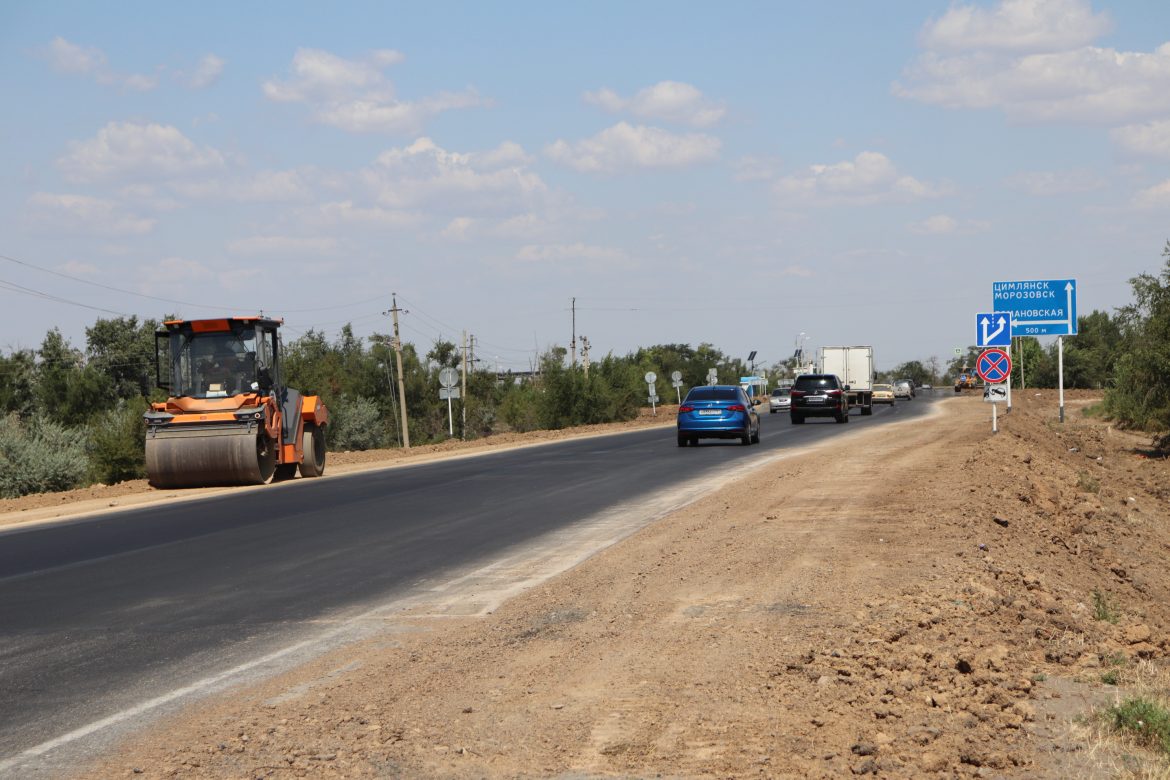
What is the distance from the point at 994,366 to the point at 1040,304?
16.5m

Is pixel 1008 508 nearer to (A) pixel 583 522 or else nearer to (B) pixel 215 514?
(A) pixel 583 522

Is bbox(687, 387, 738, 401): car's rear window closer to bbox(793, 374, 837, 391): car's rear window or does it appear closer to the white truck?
bbox(793, 374, 837, 391): car's rear window

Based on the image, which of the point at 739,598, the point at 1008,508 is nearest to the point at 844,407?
the point at 1008,508

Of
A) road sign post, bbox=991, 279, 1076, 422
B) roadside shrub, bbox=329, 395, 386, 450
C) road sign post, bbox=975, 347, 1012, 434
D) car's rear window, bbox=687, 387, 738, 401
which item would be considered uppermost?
road sign post, bbox=991, 279, 1076, 422

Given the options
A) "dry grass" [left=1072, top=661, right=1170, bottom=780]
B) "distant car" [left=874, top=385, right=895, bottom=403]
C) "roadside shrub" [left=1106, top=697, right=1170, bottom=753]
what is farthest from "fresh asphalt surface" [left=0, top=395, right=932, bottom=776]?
"distant car" [left=874, top=385, right=895, bottom=403]

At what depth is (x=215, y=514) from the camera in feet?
62.5

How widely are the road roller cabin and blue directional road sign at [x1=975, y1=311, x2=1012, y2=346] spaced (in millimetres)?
16730

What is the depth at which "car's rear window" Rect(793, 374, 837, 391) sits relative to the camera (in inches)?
1935

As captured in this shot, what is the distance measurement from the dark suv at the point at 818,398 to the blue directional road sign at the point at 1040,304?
26.4ft

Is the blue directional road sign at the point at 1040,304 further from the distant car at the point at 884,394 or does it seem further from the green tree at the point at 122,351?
the green tree at the point at 122,351

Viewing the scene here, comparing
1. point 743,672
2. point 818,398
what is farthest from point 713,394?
point 743,672

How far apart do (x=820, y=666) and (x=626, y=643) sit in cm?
149

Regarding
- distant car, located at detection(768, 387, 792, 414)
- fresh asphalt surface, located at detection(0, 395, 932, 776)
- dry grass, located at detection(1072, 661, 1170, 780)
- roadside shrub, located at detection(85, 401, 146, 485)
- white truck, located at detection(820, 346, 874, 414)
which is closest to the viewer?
dry grass, located at detection(1072, 661, 1170, 780)

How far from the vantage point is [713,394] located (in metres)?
34.4
